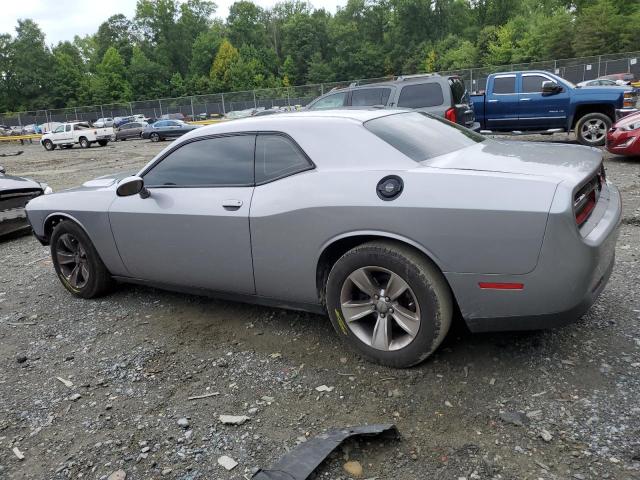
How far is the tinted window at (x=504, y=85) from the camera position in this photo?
12469 millimetres

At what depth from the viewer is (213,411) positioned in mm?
2887

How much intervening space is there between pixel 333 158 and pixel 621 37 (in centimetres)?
6510

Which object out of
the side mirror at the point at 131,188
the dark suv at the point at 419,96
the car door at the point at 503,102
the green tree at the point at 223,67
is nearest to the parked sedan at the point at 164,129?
the dark suv at the point at 419,96

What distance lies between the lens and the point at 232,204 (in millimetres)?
3465

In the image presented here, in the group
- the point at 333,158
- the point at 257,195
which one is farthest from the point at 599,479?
the point at 257,195

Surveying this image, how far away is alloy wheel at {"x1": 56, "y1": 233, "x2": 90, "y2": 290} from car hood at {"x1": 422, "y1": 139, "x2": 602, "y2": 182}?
3.24m

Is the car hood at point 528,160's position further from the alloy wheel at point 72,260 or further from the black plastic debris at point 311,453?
the alloy wheel at point 72,260

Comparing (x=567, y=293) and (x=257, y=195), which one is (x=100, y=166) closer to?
(x=257, y=195)

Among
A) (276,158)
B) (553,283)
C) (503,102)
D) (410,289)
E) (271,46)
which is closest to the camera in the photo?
(553,283)

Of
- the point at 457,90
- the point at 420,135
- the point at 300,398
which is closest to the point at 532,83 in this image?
the point at 457,90

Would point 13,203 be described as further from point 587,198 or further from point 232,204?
point 587,198

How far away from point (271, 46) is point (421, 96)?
10479cm

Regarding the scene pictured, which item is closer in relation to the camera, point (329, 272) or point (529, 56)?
point (329, 272)

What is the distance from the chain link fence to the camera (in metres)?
33.1
